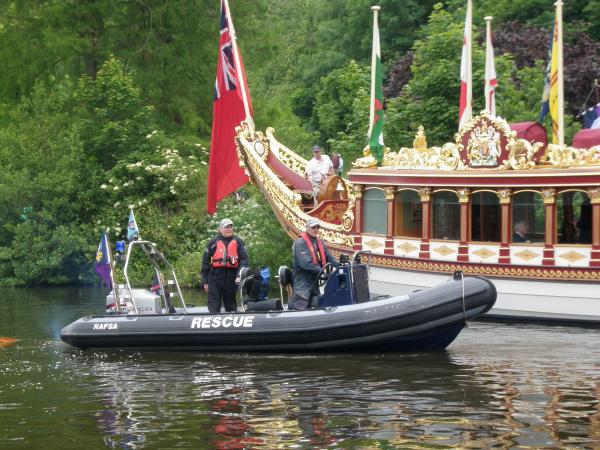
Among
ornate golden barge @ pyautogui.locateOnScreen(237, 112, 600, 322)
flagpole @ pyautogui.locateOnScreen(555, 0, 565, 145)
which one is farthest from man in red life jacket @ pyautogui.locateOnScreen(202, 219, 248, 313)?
flagpole @ pyautogui.locateOnScreen(555, 0, 565, 145)

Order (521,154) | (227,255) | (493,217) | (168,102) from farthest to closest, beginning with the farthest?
(168,102)
(493,217)
(521,154)
(227,255)

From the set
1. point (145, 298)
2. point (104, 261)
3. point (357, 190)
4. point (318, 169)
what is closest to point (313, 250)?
point (145, 298)

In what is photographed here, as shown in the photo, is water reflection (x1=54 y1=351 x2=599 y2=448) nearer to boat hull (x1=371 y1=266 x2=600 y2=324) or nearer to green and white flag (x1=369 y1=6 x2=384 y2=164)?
boat hull (x1=371 y1=266 x2=600 y2=324)

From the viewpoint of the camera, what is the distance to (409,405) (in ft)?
50.5

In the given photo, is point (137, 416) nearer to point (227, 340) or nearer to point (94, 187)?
point (227, 340)

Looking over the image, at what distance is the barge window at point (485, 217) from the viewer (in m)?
23.3

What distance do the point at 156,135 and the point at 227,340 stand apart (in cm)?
1875

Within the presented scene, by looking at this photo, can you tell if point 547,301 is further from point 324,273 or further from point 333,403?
point 333,403

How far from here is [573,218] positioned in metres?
22.6

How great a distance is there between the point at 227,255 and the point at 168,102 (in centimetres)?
2205

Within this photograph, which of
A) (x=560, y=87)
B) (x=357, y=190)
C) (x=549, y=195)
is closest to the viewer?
(x=549, y=195)

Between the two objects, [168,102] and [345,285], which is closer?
[345,285]

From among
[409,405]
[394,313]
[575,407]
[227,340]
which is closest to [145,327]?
[227,340]

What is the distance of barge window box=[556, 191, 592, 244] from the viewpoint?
2238 cm
